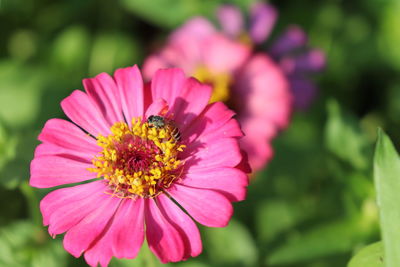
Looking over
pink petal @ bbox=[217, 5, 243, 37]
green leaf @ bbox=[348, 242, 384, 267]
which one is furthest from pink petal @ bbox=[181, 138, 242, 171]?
pink petal @ bbox=[217, 5, 243, 37]

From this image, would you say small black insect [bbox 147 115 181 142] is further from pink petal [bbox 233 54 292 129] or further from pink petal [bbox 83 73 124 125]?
pink petal [bbox 233 54 292 129]

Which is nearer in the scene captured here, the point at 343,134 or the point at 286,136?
the point at 343,134

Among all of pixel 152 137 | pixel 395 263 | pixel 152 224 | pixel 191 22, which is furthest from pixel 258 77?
pixel 395 263

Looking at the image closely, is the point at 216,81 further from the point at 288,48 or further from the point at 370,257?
the point at 370,257

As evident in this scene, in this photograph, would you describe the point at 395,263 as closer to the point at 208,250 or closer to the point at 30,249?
the point at 208,250

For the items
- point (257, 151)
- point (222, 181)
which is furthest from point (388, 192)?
point (257, 151)

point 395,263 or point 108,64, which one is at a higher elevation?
point 108,64
